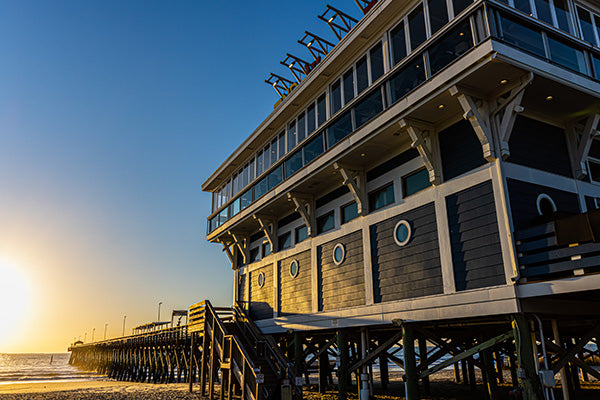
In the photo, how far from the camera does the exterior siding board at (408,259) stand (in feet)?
35.8

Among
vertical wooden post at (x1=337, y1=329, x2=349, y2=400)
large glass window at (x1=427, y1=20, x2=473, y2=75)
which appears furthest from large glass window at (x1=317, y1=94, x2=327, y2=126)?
vertical wooden post at (x1=337, y1=329, x2=349, y2=400)

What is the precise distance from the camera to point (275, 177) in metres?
17.4

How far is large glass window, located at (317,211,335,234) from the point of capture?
607 inches

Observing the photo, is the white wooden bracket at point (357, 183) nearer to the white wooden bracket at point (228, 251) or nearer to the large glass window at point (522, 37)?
the large glass window at point (522, 37)

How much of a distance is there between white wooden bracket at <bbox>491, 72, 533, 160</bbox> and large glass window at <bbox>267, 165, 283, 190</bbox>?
887 centimetres

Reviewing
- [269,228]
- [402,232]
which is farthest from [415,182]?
[269,228]

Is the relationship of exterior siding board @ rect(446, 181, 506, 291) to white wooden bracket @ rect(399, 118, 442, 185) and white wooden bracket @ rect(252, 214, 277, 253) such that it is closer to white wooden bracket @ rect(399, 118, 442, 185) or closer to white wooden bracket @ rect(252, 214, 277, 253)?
white wooden bracket @ rect(399, 118, 442, 185)

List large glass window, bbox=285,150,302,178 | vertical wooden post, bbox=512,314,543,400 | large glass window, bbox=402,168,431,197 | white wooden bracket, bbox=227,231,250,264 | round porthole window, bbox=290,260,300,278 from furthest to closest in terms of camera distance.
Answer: white wooden bracket, bbox=227,231,250,264
round porthole window, bbox=290,260,300,278
large glass window, bbox=285,150,302,178
large glass window, bbox=402,168,431,197
vertical wooden post, bbox=512,314,543,400

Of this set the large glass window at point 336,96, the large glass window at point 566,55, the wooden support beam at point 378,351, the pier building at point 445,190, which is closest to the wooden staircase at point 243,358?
the pier building at point 445,190

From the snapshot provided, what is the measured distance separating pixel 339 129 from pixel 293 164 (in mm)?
3023

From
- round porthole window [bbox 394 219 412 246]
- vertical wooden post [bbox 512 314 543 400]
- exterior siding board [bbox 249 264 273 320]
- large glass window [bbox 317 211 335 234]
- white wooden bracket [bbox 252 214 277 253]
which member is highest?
white wooden bracket [bbox 252 214 277 253]

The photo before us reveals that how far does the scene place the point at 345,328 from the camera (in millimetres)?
13914

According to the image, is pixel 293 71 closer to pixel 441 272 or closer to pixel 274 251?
pixel 274 251

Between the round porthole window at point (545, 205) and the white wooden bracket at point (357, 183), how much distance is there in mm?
4884
